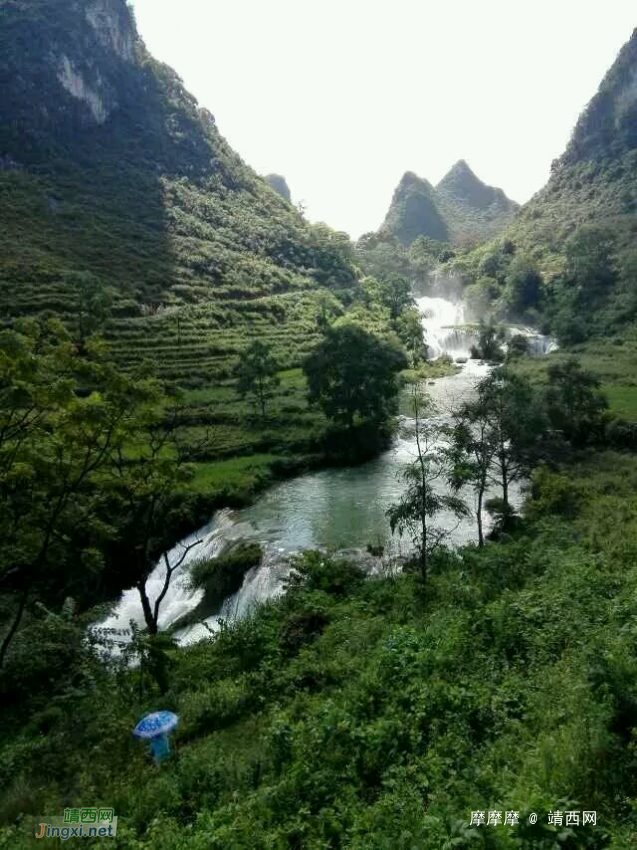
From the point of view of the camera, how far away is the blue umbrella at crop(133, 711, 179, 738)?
8.60 m

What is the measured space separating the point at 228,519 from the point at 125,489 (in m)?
11.8

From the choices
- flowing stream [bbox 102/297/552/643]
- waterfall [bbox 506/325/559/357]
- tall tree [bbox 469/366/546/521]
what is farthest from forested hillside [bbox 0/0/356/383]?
tall tree [bbox 469/366/546/521]

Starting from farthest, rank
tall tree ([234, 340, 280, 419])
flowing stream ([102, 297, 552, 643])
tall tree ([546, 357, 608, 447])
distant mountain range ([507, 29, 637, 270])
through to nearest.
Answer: distant mountain range ([507, 29, 637, 270]) < tall tree ([234, 340, 280, 419]) < tall tree ([546, 357, 608, 447]) < flowing stream ([102, 297, 552, 643])

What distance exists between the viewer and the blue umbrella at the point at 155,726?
28.2ft

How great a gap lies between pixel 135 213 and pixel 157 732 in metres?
104

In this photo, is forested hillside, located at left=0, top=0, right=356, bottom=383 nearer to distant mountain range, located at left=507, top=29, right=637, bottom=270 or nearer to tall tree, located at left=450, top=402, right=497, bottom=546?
tall tree, located at left=450, top=402, right=497, bottom=546

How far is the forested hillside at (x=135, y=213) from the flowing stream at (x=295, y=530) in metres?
21.3

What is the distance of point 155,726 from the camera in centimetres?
871

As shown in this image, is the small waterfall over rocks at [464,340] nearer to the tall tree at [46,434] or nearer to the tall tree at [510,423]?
the tall tree at [510,423]

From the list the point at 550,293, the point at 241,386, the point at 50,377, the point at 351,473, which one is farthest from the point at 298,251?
the point at 50,377

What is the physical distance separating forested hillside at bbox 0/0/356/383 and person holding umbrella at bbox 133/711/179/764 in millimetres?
40862

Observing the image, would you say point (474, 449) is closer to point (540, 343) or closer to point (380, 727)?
point (380, 727)

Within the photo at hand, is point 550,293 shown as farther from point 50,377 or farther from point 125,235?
point 50,377

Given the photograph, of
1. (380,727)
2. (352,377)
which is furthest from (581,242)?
(380,727)
